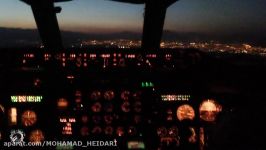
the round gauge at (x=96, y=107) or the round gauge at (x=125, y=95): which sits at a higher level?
the round gauge at (x=125, y=95)

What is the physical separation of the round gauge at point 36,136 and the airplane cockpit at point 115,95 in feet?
0.04

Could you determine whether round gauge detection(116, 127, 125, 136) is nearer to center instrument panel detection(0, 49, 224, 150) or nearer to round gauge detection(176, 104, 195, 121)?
center instrument panel detection(0, 49, 224, 150)

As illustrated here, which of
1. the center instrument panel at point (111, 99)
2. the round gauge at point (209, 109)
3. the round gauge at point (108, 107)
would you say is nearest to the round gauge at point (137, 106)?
the center instrument panel at point (111, 99)

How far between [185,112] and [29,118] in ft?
6.65

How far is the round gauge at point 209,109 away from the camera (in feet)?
16.2

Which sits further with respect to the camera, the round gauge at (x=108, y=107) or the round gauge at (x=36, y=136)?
the round gauge at (x=108, y=107)

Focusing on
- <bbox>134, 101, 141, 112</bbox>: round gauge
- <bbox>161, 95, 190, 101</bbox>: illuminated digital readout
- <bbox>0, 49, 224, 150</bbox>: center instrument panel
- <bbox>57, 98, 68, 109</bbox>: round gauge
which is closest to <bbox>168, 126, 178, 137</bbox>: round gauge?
<bbox>0, 49, 224, 150</bbox>: center instrument panel

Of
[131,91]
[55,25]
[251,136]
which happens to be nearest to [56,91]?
[131,91]

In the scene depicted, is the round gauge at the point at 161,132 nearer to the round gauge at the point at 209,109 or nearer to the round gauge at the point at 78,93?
the round gauge at the point at 209,109

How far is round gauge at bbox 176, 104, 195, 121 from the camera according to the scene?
4.96 meters

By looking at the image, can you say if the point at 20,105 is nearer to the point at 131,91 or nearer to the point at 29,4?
the point at 131,91

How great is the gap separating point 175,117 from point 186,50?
2.93ft

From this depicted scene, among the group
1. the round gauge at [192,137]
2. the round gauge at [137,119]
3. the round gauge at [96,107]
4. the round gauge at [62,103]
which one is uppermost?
the round gauge at [62,103]

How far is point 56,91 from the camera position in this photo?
16.2 feet
